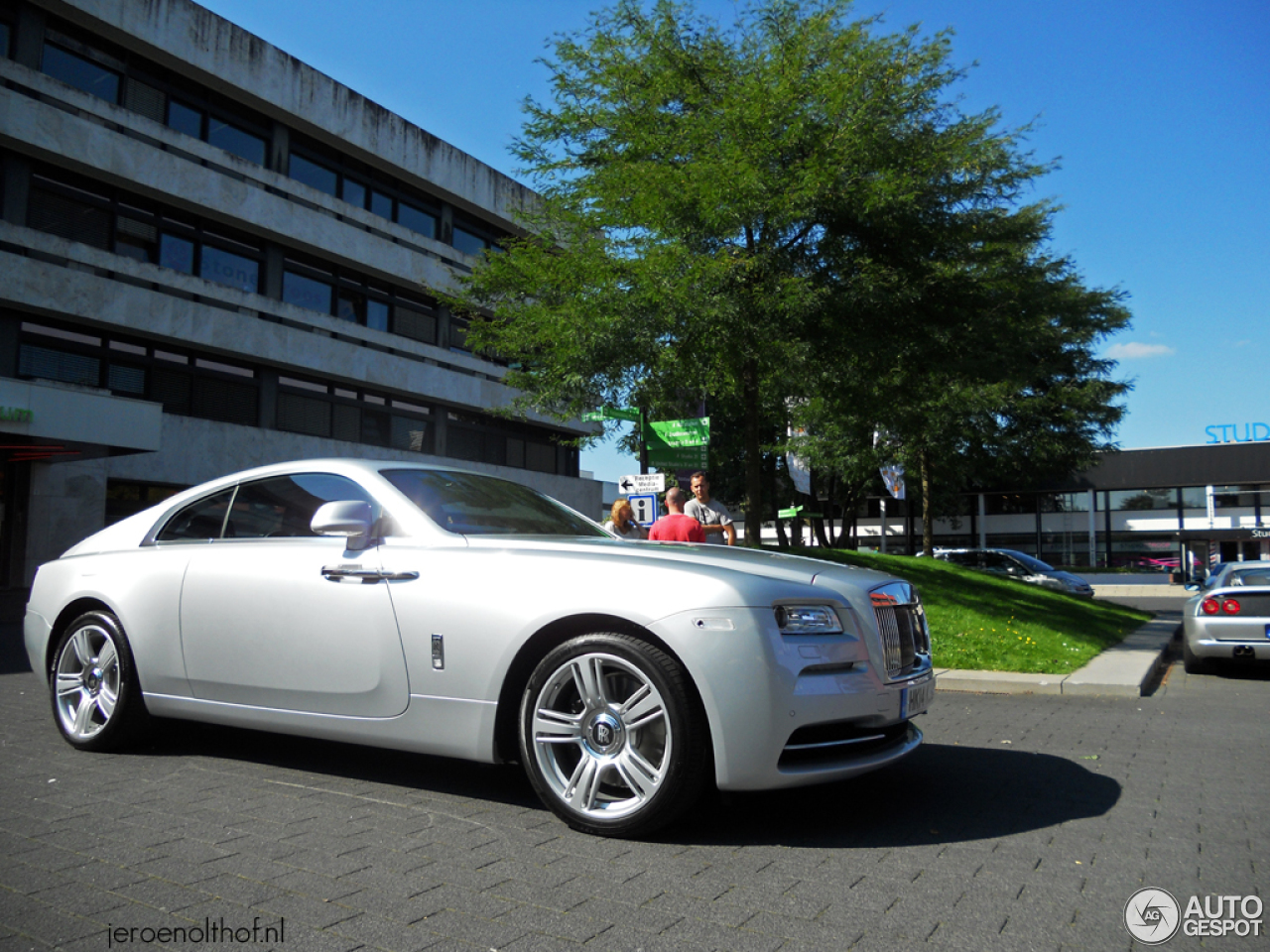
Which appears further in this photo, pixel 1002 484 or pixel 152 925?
pixel 1002 484

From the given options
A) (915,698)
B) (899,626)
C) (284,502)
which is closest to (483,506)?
(284,502)

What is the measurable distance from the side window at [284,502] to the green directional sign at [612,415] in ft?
32.7

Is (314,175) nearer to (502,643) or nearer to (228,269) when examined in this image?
(228,269)

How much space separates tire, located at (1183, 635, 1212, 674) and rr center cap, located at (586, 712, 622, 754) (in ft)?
29.9

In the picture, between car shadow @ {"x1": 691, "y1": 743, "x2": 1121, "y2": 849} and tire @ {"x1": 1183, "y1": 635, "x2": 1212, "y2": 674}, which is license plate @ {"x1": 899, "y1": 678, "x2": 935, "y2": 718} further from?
tire @ {"x1": 1183, "y1": 635, "x2": 1212, "y2": 674}

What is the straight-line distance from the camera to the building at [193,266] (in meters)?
20.8

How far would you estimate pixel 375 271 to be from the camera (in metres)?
30.5

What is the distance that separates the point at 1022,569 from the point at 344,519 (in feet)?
89.5

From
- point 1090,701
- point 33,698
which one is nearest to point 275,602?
point 33,698

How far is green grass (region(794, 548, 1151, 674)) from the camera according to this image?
1029cm

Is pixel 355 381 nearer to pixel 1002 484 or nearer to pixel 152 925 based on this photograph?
pixel 152 925

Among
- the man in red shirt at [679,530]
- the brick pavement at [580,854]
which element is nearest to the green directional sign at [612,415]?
the man in red shirt at [679,530]

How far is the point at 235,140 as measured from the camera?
26.1 meters

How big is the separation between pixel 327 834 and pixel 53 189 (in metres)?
23.1
